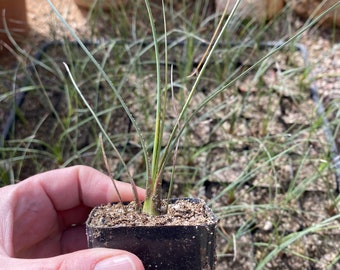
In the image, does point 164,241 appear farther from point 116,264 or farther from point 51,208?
point 51,208

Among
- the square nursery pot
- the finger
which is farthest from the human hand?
the square nursery pot

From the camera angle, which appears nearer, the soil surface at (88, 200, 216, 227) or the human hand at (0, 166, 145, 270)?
the soil surface at (88, 200, 216, 227)

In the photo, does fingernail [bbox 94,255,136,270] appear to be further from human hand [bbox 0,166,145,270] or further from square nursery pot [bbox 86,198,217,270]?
human hand [bbox 0,166,145,270]

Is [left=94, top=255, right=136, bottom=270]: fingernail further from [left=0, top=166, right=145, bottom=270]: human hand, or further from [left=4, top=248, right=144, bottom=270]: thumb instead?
[left=0, top=166, right=145, bottom=270]: human hand

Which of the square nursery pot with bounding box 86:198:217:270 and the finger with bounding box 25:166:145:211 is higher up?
the finger with bounding box 25:166:145:211

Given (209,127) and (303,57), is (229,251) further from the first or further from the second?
(303,57)
